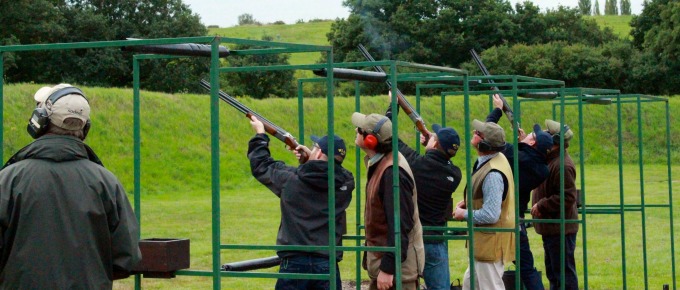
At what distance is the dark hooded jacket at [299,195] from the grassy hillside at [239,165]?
5704mm

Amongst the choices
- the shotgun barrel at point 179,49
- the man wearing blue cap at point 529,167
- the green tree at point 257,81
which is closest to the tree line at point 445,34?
the green tree at point 257,81

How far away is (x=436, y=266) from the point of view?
340 inches

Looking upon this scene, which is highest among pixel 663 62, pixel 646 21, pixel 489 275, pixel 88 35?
pixel 646 21

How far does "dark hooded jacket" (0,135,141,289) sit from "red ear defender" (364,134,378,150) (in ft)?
9.57

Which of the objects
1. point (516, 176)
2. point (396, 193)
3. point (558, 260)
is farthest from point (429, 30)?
point (396, 193)

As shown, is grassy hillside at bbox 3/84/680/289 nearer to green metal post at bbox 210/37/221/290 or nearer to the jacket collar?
green metal post at bbox 210/37/221/290

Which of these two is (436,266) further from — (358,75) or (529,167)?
(529,167)

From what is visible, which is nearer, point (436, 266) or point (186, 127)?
point (436, 266)

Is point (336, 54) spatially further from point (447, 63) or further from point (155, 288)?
point (155, 288)

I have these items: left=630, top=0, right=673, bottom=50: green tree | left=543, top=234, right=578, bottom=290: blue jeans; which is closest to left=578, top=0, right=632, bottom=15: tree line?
left=630, top=0, right=673, bottom=50: green tree

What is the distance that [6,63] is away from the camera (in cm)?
3141

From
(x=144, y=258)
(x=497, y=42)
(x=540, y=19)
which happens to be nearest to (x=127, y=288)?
(x=144, y=258)

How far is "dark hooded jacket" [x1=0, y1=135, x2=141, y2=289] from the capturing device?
5.03m

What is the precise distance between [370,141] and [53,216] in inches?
124
